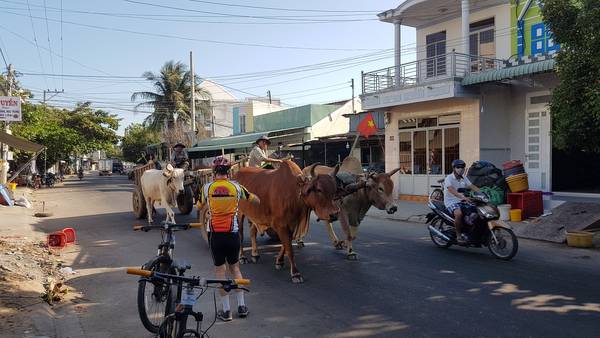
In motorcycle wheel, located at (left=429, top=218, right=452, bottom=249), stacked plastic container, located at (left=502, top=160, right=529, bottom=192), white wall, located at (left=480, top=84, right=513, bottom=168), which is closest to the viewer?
motorcycle wheel, located at (left=429, top=218, right=452, bottom=249)

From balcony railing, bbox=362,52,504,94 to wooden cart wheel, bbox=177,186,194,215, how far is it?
9598mm

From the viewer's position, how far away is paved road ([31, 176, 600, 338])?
544cm

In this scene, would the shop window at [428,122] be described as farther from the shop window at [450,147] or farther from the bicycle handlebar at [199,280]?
the bicycle handlebar at [199,280]

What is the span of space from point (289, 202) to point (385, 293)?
1.87m

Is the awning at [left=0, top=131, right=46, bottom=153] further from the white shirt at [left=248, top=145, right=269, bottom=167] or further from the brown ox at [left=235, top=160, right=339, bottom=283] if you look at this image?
the brown ox at [left=235, top=160, right=339, bottom=283]

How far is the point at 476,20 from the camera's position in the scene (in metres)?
19.7

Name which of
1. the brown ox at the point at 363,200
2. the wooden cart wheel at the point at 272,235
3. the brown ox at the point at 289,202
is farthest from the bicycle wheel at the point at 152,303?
the wooden cart wheel at the point at 272,235

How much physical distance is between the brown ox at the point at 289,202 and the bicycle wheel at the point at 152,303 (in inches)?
88.9

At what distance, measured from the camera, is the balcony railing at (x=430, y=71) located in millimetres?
17906

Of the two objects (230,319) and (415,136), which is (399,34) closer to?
(415,136)

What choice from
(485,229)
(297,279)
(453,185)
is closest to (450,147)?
(453,185)

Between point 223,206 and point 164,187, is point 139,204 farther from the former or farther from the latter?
point 223,206

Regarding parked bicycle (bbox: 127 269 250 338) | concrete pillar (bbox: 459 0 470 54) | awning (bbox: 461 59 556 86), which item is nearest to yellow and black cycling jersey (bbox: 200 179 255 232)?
parked bicycle (bbox: 127 269 250 338)

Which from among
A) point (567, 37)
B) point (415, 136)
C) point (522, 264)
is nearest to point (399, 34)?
point (415, 136)
